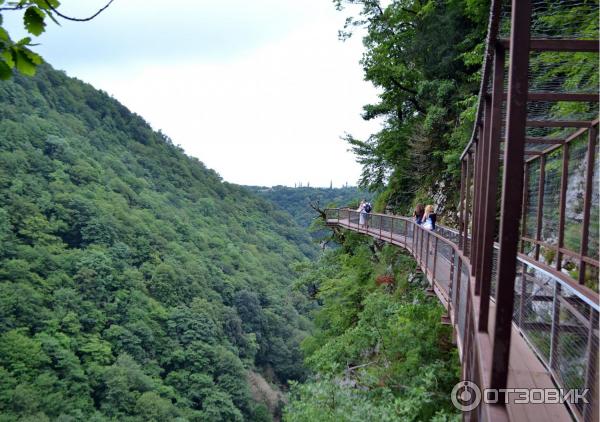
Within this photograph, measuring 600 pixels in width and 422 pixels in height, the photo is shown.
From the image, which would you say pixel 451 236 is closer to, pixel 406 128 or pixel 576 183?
pixel 576 183

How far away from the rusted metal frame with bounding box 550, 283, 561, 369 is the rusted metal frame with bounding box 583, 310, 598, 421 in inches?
24.4

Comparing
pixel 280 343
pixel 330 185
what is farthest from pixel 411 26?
pixel 330 185

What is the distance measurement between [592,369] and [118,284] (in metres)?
60.7

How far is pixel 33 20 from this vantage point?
170 centimetres

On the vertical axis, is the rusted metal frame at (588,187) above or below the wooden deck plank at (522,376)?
Result: above

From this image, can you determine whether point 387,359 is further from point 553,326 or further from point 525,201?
point 553,326

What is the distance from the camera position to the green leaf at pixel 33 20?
1.69m

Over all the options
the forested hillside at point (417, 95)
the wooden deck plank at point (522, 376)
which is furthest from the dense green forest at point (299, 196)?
the wooden deck plank at point (522, 376)

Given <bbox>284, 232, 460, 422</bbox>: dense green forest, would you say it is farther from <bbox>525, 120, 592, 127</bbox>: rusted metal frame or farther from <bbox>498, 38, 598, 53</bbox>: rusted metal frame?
<bbox>498, 38, 598, 53</bbox>: rusted metal frame

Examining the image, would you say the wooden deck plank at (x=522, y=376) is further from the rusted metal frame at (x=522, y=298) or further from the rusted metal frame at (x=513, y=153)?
the rusted metal frame at (x=513, y=153)

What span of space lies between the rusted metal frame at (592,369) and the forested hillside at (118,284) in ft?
68.9

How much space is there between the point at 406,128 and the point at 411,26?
389 centimetres

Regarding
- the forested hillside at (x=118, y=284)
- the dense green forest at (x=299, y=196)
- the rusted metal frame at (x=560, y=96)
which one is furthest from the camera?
the dense green forest at (x=299, y=196)

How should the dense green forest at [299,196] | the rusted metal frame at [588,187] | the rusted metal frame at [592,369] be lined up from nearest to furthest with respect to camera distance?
the rusted metal frame at [592,369] → the rusted metal frame at [588,187] → the dense green forest at [299,196]
